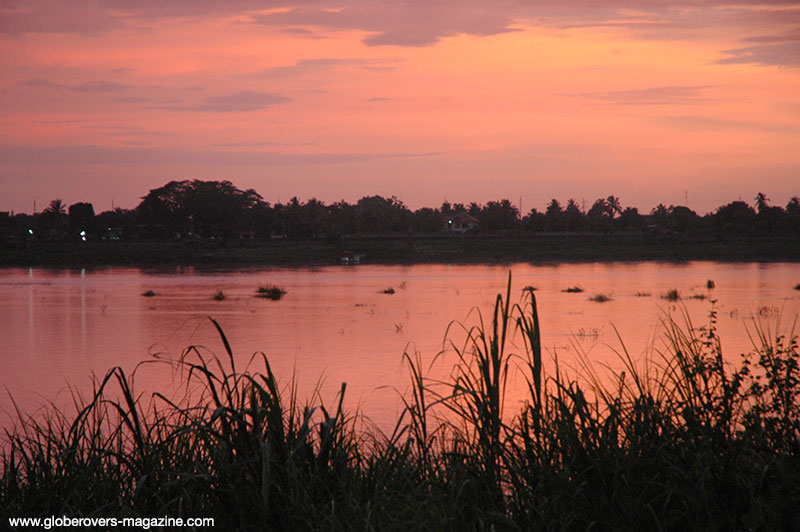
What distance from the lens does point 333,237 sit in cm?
9956

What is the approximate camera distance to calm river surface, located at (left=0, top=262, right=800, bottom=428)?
16.9m

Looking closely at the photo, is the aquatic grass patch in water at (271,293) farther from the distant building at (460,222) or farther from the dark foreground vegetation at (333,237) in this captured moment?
the distant building at (460,222)

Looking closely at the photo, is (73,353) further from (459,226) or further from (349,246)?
(459,226)

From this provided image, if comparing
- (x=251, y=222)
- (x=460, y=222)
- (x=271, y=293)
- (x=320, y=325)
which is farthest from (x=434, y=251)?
(x=320, y=325)

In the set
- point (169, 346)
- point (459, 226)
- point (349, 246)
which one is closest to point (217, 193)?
point (349, 246)

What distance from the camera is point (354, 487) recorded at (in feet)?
18.2

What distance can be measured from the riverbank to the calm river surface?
36325mm

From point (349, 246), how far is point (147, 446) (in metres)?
90.0

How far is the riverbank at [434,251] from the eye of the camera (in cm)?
8688

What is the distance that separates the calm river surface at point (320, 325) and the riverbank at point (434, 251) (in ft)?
119

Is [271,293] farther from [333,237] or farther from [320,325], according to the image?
[333,237]

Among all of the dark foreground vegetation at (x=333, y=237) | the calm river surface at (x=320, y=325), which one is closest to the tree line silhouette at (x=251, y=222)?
the dark foreground vegetation at (x=333, y=237)

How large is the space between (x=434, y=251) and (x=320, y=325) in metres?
65.2

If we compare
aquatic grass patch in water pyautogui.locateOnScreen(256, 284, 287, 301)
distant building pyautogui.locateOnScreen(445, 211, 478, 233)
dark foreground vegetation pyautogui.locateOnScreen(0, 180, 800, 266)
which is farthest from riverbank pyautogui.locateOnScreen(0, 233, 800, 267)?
distant building pyautogui.locateOnScreen(445, 211, 478, 233)
